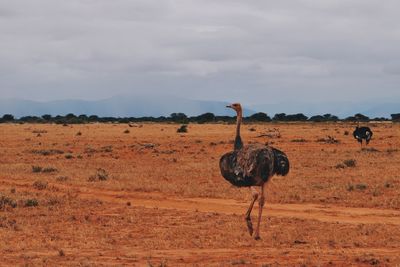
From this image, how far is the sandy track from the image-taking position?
15477 millimetres

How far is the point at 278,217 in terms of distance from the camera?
50.7 feet

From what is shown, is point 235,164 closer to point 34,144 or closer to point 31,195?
point 31,195

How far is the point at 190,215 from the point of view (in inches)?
625

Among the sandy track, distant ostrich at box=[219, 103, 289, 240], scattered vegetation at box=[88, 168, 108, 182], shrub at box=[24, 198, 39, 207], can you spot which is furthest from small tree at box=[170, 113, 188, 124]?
distant ostrich at box=[219, 103, 289, 240]

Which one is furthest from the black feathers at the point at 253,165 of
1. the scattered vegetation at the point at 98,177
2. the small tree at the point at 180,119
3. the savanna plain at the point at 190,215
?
the small tree at the point at 180,119

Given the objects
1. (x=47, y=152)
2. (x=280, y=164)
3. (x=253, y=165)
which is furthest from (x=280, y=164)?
(x=47, y=152)

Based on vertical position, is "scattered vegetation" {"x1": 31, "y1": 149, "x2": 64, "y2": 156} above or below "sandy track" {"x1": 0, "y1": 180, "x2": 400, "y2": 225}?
above

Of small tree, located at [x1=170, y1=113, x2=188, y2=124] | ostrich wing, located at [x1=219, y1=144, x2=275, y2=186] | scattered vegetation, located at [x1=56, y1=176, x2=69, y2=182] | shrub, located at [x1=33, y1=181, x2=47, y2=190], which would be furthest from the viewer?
small tree, located at [x1=170, y1=113, x2=188, y2=124]

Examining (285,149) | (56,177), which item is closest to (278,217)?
(56,177)

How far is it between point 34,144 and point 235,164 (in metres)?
33.2

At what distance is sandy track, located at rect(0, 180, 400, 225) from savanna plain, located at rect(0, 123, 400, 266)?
3cm

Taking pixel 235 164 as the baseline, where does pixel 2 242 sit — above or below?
below

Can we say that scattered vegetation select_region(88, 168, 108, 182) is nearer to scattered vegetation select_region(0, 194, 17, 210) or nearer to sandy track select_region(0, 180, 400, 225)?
sandy track select_region(0, 180, 400, 225)

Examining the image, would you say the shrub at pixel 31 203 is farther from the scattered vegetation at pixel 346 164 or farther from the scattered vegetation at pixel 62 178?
the scattered vegetation at pixel 346 164
